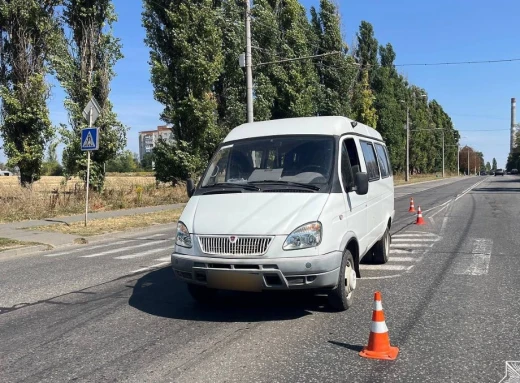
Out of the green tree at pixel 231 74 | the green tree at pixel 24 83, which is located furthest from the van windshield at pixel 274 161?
the green tree at pixel 231 74

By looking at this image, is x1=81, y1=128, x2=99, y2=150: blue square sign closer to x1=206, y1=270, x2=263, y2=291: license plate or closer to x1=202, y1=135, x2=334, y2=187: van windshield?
x1=202, y1=135, x2=334, y2=187: van windshield

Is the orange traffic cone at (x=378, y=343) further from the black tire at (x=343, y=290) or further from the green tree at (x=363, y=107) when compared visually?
the green tree at (x=363, y=107)

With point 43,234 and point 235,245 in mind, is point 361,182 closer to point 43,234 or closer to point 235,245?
point 235,245

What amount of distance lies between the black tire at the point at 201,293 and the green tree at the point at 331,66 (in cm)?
3510

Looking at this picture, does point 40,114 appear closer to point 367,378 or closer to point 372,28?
point 367,378

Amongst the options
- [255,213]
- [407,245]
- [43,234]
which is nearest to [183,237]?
[255,213]

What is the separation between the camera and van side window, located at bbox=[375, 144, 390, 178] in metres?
8.82

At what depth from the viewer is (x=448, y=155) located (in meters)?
115

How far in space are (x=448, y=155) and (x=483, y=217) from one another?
105 m

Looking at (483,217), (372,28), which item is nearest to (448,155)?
(372,28)

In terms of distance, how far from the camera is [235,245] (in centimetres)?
516

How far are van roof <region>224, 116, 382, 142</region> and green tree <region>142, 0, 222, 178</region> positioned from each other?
18.2m

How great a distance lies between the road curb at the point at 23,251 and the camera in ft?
35.4

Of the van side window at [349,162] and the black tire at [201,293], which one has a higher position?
the van side window at [349,162]
